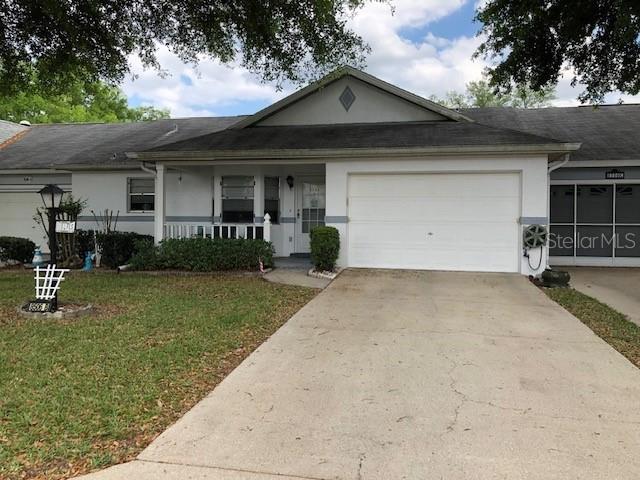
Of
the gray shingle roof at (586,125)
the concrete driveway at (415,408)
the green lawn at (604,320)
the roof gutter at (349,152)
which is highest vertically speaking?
the gray shingle roof at (586,125)

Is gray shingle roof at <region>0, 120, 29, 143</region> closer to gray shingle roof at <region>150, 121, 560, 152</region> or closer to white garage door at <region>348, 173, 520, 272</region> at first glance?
gray shingle roof at <region>150, 121, 560, 152</region>

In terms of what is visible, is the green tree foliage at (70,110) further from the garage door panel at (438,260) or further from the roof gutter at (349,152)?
the garage door panel at (438,260)

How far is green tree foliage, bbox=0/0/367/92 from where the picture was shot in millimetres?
9719

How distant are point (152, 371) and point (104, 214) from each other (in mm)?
10768

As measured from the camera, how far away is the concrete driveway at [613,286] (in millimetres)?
8076

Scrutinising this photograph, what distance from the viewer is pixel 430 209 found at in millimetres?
11047

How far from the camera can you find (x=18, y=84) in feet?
38.5

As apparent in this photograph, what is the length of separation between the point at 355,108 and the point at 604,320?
27.6 ft

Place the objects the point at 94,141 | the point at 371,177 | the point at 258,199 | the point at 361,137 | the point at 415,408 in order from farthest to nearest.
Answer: the point at 94,141, the point at 258,199, the point at 361,137, the point at 371,177, the point at 415,408

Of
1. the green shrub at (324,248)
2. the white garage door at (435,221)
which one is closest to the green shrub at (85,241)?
the green shrub at (324,248)

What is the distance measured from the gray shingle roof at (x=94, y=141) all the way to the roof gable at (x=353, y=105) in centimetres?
368

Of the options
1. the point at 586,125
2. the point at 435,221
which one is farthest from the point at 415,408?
the point at 586,125

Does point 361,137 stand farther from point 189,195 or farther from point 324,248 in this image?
point 189,195

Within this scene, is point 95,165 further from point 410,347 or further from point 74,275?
point 410,347
